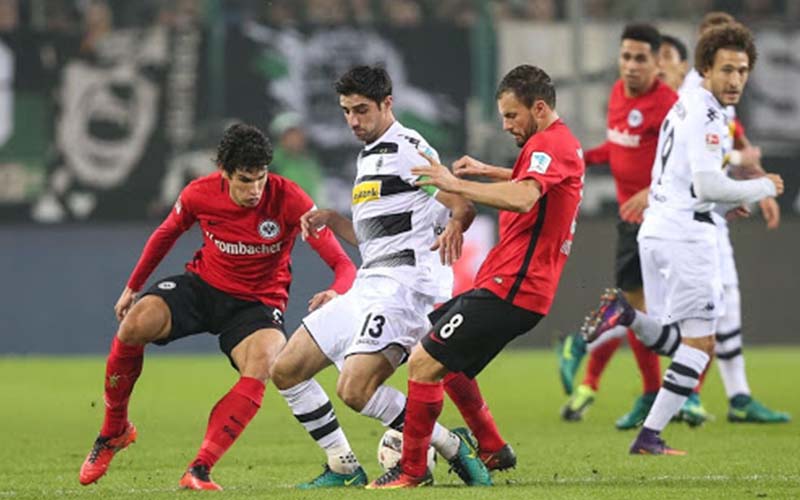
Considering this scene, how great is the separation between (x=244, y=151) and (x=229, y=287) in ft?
2.54

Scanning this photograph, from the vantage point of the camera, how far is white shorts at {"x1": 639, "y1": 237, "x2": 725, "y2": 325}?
31.3 feet

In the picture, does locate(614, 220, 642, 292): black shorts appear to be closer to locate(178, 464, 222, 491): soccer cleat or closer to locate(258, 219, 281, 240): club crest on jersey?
locate(258, 219, 281, 240): club crest on jersey

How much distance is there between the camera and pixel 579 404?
38.9 feet

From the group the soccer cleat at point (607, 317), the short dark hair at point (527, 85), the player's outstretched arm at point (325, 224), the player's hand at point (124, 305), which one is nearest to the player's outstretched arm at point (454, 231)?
the short dark hair at point (527, 85)

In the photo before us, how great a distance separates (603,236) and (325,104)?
3.15 metres

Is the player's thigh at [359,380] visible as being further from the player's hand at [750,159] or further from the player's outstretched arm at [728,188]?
the player's hand at [750,159]

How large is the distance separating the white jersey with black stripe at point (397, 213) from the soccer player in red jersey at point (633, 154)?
3.24 metres

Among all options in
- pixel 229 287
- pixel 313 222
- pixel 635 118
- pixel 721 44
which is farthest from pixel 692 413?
pixel 313 222

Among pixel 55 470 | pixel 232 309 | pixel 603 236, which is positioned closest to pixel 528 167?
pixel 232 309

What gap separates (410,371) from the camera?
7.88 metres

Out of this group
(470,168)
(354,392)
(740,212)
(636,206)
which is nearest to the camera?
(470,168)

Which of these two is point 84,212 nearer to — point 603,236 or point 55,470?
point 603,236

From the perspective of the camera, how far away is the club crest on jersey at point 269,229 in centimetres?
860

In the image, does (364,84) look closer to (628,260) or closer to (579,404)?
(628,260)
